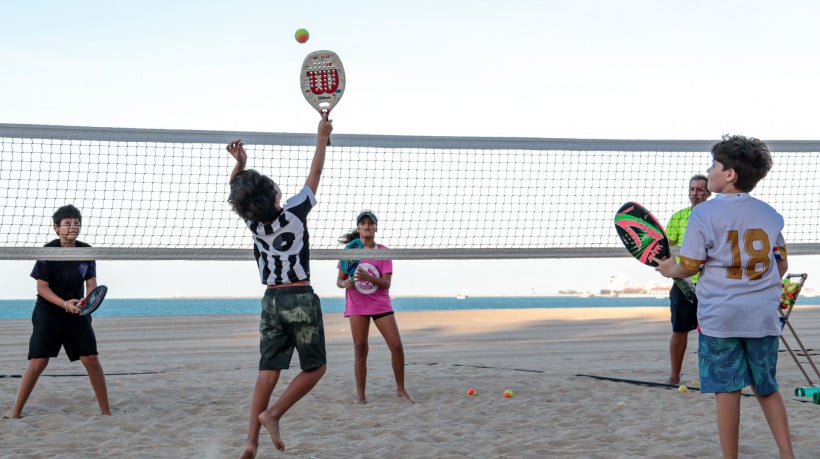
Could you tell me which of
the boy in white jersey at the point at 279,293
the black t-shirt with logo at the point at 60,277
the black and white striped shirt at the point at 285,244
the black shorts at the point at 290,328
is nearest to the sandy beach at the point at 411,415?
the boy in white jersey at the point at 279,293

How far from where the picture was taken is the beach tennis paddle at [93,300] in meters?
5.81

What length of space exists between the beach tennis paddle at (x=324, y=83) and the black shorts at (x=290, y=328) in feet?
4.16

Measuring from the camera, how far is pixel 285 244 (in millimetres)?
4527

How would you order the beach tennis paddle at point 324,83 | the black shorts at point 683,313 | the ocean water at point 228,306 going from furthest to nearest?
the ocean water at point 228,306 → the black shorts at point 683,313 → the beach tennis paddle at point 324,83

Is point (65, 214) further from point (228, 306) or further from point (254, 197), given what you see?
point (228, 306)

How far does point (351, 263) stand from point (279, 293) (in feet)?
8.16

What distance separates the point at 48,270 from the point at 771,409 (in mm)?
4666

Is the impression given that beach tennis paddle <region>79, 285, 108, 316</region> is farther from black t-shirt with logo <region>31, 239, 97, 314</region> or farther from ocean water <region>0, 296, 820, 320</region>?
ocean water <region>0, 296, 820, 320</region>

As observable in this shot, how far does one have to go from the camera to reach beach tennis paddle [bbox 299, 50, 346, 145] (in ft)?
17.7

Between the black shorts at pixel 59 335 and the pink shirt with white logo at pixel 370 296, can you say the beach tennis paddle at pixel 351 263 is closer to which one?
the pink shirt with white logo at pixel 370 296

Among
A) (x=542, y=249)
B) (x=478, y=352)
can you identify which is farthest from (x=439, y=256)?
(x=478, y=352)

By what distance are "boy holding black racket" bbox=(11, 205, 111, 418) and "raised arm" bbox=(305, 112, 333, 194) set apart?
2143 millimetres

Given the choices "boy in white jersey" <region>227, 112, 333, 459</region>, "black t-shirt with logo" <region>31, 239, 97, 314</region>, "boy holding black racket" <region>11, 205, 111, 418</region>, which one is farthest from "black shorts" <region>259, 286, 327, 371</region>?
"black t-shirt with logo" <region>31, 239, 97, 314</region>

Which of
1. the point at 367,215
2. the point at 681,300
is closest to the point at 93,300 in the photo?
the point at 367,215
